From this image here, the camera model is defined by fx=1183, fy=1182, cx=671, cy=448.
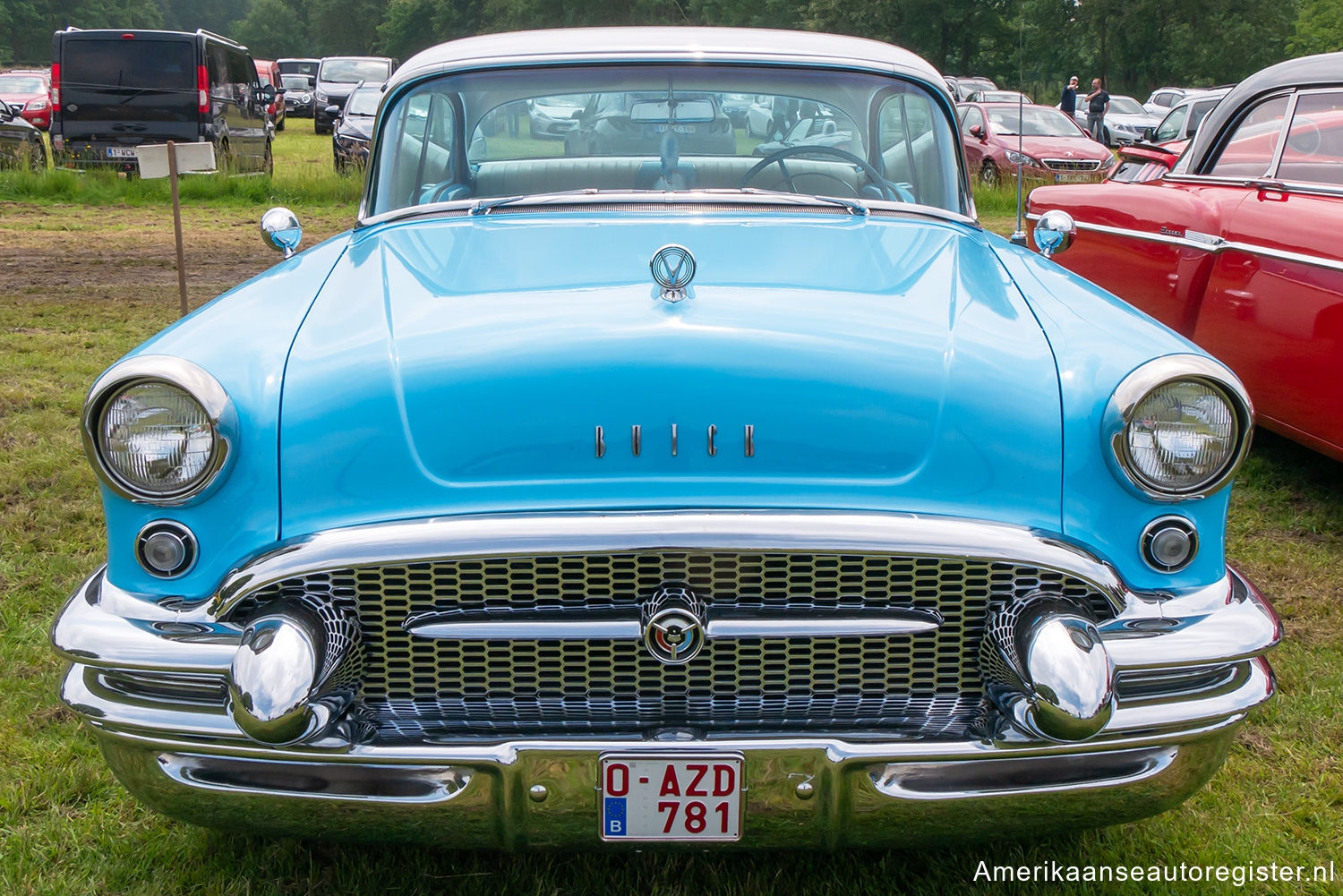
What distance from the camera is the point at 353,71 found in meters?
25.8

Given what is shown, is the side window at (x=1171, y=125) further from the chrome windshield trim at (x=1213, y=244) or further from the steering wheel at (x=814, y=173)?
the steering wheel at (x=814, y=173)

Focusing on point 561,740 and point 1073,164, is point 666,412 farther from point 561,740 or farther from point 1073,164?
point 1073,164

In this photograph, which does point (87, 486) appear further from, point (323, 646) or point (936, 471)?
point (936, 471)

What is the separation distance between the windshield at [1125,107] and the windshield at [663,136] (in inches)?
1043

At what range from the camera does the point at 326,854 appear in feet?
7.53

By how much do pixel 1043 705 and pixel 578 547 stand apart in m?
0.72

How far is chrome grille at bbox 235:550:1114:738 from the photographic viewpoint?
1806 mm

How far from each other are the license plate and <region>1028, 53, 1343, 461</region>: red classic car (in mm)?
1940

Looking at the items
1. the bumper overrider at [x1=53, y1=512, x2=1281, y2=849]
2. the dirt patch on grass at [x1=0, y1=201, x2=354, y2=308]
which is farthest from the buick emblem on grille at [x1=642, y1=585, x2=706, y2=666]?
the dirt patch on grass at [x1=0, y1=201, x2=354, y2=308]

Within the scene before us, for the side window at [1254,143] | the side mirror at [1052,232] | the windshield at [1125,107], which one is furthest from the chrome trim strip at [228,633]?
the windshield at [1125,107]

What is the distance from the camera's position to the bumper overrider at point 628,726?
5.72ft

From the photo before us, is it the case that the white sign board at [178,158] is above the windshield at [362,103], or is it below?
above

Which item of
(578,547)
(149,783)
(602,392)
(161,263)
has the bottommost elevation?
(161,263)

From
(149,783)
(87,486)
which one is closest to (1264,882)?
(149,783)
